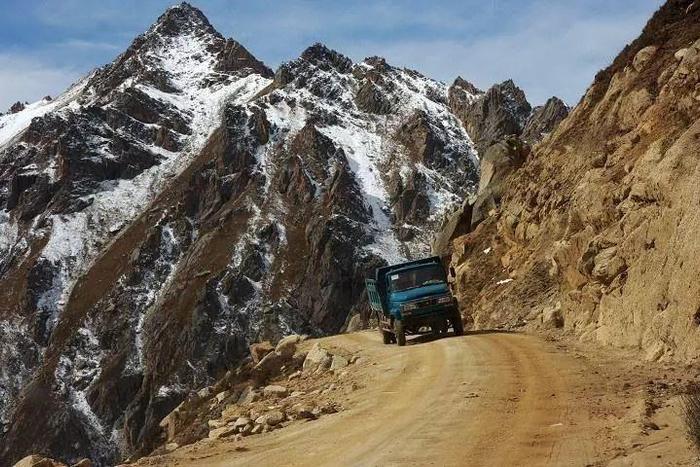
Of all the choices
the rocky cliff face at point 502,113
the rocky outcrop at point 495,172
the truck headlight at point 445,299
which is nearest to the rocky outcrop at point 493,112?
the rocky cliff face at point 502,113

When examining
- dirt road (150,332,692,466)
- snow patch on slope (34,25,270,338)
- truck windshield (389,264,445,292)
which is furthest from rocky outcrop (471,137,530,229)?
snow patch on slope (34,25,270,338)

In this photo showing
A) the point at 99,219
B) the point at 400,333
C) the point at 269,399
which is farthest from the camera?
the point at 99,219

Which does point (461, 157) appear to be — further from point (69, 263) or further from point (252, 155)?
point (69, 263)

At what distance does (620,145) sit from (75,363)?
125 m

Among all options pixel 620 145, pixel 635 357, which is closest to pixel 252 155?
pixel 620 145

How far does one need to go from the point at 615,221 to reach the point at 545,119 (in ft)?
507

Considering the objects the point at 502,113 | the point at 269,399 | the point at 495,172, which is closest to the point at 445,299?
the point at 269,399

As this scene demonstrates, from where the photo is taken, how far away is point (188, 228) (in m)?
154

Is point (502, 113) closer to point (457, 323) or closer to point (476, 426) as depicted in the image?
point (457, 323)

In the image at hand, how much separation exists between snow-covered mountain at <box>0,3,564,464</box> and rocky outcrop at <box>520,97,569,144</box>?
7.55 metres

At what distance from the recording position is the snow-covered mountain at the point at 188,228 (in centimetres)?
12394

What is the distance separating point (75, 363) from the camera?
131 m

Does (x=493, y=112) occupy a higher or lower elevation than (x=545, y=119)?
higher

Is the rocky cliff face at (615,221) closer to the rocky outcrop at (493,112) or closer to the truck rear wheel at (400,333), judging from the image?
the truck rear wheel at (400,333)
